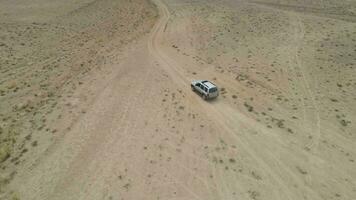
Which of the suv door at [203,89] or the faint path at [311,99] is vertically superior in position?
the suv door at [203,89]

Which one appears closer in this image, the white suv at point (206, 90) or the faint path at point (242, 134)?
the faint path at point (242, 134)

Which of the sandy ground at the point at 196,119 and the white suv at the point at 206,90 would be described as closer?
the sandy ground at the point at 196,119

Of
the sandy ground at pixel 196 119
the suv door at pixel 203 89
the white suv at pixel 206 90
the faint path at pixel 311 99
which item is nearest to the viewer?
the sandy ground at pixel 196 119

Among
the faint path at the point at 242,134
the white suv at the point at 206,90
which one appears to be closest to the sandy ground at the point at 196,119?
the faint path at the point at 242,134

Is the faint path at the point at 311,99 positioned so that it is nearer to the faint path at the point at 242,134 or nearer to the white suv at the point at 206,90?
the faint path at the point at 242,134

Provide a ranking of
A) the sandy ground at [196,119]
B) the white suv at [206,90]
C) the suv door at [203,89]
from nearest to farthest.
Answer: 1. the sandy ground at [196,119]
2. the white suv at [206,90]
3. the suv door at [203,89]

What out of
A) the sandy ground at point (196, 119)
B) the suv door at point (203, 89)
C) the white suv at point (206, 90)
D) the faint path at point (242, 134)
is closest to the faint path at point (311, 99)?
the sandy ground at point (196, 119)

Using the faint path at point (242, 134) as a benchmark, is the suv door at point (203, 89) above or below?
above

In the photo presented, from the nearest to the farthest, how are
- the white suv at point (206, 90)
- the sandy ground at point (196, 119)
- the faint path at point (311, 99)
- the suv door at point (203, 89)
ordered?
1. the sandy ground at point (196, 119)
2. the faint path at point (311, 99)
3. the white suv at point (206, 90)
4. the suv door at point (203, 89)

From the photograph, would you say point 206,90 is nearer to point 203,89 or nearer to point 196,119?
point 203,89

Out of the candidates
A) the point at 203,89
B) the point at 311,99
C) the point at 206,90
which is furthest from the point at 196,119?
the point at 311,99
